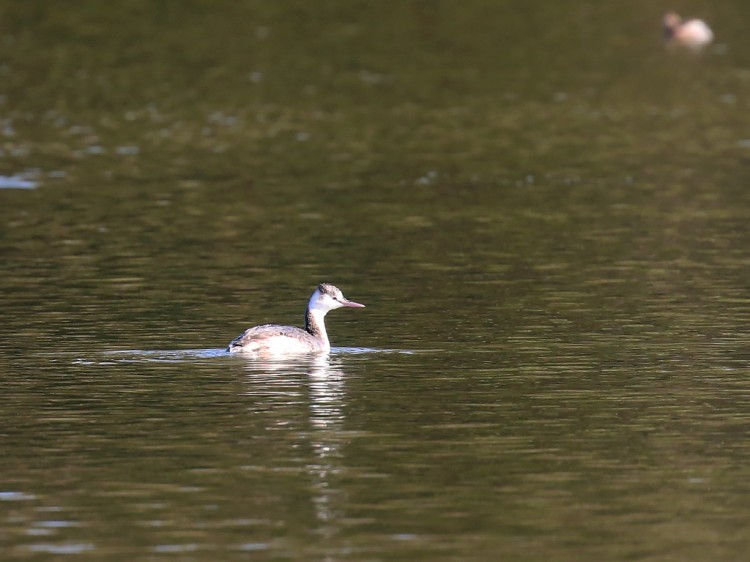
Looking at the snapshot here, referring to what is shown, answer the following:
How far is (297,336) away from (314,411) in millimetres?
3051

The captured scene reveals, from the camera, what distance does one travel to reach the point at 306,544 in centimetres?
1285

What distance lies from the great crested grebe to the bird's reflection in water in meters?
0.17

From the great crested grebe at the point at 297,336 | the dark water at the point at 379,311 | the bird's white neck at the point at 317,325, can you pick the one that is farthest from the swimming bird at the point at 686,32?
the bird's white neck at the point at 317,325

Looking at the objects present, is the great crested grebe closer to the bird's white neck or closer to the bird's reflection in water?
the bird's white neck

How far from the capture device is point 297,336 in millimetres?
19984

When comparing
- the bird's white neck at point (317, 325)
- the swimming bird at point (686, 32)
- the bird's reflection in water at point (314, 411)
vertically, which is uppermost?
the swimming bird at point (686, 32)

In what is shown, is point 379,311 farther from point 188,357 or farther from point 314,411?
point 314,411

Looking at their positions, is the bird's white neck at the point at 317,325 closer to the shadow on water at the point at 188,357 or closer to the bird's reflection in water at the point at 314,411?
the shadow on water at the point at 188,357

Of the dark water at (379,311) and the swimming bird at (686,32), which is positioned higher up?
the swimming bird at (686,32)

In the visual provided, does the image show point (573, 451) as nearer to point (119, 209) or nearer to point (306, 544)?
point (306, 544)

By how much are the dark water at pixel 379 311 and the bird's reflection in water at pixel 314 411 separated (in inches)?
1.9

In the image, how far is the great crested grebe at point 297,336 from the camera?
64.3 feet

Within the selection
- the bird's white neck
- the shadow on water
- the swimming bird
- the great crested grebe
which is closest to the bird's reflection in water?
the shadow on water

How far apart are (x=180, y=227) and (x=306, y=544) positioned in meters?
18.3
